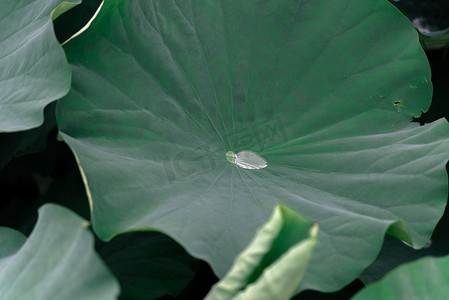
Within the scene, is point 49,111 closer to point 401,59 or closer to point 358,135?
point 358,135

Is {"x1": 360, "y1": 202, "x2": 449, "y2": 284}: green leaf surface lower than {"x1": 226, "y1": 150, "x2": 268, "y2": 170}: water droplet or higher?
lower

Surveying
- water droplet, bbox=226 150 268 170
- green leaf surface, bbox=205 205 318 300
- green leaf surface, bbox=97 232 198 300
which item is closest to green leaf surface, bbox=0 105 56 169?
green leaf surface, bbox=97 232 198 300

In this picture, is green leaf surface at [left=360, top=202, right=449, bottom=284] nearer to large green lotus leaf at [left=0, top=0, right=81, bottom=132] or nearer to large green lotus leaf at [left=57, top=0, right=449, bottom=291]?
large green lotus leaf at [left=57, top=0, right=449, bottom=291]

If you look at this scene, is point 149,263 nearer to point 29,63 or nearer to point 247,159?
point 247,159

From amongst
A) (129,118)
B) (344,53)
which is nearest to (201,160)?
(129,118)

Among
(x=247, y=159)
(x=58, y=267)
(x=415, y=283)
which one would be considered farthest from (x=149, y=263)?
(x=415, y=283)

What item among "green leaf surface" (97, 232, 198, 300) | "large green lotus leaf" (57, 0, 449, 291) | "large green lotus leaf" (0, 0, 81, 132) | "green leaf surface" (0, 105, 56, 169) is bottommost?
"green leaf surface" (97, 232, 198, 300)
